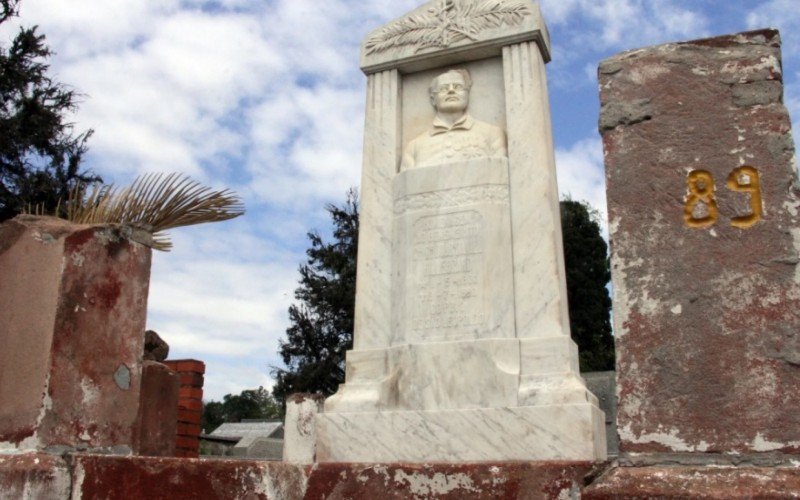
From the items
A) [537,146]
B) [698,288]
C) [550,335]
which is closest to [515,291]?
[550,335]

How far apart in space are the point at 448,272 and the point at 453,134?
1.16m

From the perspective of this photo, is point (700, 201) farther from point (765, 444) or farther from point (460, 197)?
point (460, 197)

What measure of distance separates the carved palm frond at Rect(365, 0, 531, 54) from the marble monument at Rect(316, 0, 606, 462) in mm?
11

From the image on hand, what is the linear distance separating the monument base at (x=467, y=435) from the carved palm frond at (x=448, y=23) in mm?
3024

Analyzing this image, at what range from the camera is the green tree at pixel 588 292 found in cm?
1975

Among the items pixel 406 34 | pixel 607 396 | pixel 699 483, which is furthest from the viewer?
pixel 607 396

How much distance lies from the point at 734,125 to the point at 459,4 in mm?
4262

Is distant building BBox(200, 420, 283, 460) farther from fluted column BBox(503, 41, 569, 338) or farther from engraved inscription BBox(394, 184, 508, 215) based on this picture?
fluted column BBox(503, 41, 569, 338)

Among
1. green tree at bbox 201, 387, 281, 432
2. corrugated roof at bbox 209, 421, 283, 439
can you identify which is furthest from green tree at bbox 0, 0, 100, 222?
green tree at bbox 201, 387, 281, 432

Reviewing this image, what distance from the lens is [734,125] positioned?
8.13 ft

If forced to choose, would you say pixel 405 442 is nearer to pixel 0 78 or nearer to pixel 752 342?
pixel 752 342

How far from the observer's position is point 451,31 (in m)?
6.33

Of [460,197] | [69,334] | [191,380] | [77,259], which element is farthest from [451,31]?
[69,334]

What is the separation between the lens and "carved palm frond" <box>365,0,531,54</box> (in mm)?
6148
